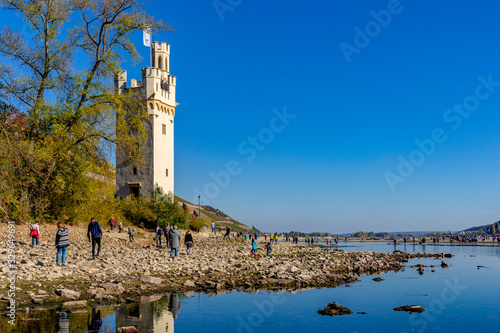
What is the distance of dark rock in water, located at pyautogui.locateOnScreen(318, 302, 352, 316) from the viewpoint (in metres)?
15.7

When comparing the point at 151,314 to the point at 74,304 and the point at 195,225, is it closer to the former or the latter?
the point at 74,304

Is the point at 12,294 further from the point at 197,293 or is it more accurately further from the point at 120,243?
the point at 120,243

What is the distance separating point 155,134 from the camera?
148ft

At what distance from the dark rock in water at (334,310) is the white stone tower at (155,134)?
30.7 metres

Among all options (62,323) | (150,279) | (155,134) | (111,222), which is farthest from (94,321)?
(155,134)

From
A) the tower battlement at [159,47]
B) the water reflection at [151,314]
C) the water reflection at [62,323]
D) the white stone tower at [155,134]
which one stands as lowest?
the water reflection at [151,314]

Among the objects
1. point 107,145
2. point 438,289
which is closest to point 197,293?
point 438,289

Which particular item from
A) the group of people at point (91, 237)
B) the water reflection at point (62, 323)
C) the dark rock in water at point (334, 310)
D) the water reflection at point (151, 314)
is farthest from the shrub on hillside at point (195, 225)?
the water reflection at point (62, 323)

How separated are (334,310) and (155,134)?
32889 mm

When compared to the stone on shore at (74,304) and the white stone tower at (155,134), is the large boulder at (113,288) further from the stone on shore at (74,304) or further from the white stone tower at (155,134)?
the white stone tower at (155,134)

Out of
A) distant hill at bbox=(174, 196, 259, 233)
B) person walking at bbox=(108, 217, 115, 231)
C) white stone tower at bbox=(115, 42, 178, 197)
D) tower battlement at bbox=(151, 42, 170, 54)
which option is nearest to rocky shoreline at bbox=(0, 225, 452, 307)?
person walking at bbox=(108, 217, 115, 231)

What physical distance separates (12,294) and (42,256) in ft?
21.8

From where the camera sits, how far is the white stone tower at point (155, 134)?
44.6m

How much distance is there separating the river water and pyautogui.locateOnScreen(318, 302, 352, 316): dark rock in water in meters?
0.29
